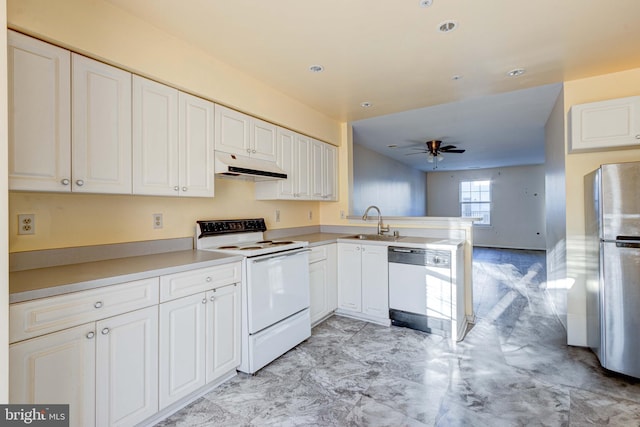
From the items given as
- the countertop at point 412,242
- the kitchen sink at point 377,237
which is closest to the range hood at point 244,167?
the countertop at point 412,242

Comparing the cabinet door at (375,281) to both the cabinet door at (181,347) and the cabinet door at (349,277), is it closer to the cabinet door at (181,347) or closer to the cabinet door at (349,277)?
the cabinet door at (349,277)

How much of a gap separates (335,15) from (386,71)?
35.5 inches

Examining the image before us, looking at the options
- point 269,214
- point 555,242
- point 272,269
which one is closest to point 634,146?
point 555,242

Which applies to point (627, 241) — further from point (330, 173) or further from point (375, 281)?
point (330, 173)

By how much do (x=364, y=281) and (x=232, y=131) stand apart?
2.07 m

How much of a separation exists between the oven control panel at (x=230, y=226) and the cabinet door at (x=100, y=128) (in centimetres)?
80

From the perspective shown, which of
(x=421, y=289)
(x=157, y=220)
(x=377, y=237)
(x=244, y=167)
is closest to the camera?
(x=157, y=220)

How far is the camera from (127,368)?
1.60 m

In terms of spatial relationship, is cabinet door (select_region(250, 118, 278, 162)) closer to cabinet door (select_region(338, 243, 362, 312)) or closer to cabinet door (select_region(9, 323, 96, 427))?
cabinet door (select_region(338, 243, 362, 312))

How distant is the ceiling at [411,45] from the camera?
1.84m

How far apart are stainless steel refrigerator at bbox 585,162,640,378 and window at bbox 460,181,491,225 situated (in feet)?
24.4

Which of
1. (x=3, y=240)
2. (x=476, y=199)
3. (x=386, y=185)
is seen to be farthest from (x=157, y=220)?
(x=476, y=199)

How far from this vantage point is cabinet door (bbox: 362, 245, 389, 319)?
322 centimetres

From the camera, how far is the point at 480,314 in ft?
11.6
